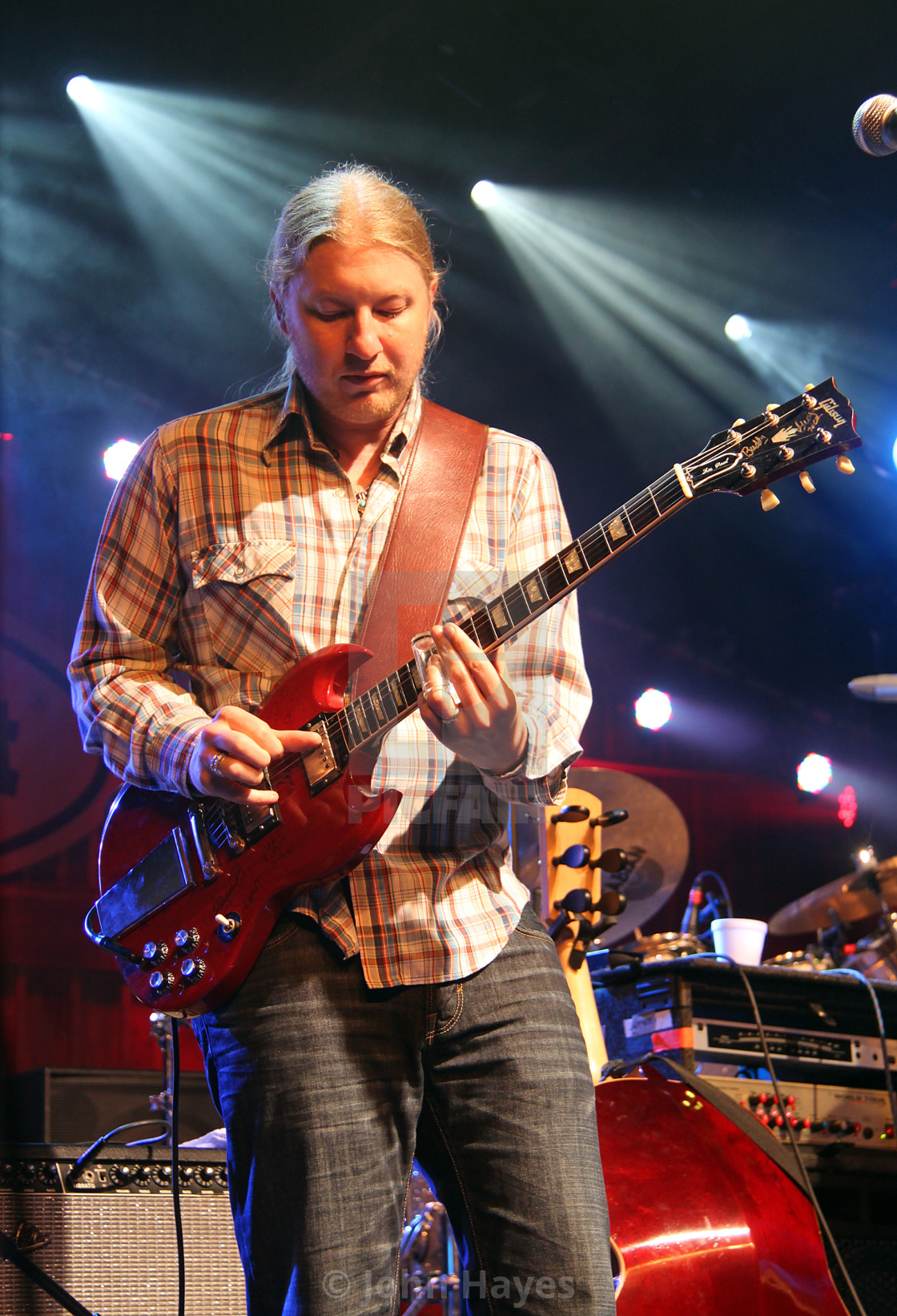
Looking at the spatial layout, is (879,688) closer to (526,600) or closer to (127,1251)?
(526,600)

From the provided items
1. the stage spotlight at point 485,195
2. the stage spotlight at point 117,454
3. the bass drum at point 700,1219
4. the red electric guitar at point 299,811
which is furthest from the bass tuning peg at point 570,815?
the stage spotlight at point 117,454

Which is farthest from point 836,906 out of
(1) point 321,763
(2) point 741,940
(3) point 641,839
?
(1) point 321,763

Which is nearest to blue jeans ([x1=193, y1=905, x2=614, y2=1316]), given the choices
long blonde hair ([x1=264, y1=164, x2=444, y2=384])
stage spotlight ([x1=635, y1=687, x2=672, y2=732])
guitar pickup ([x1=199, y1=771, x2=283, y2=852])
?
guitar pickup ([x1=199, y1=771, x2=283, y2=852])

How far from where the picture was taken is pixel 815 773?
28.3ft

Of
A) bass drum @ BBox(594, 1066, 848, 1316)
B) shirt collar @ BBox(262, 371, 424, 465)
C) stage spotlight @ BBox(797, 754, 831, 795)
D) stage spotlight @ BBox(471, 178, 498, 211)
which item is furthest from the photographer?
stage spotlight @ BBox(797, 754, 831, 795)

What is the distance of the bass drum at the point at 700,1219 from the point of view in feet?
6.27

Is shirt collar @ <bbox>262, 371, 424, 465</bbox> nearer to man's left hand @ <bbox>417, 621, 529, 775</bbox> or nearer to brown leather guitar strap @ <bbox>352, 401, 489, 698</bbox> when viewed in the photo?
brown leather guitar strap @ <bbox>352, 401, 489, 698</bbox>

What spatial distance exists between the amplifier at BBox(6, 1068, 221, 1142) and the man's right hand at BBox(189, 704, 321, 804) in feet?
8.70

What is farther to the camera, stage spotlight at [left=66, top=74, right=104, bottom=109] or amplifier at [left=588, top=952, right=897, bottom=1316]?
stage spotlight at [left=66, top=74, right=104, bottom=109]

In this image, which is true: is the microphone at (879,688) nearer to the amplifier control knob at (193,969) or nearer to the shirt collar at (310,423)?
the shirt collar at (310,423)

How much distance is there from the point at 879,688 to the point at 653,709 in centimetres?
547

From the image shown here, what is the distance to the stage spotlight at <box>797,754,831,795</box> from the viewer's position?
8.59 meters

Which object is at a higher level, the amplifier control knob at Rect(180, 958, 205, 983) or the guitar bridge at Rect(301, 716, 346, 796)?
the guitar bridge at Rect(301, 716, 346, 796)

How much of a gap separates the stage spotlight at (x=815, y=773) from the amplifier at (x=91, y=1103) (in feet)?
20.0
